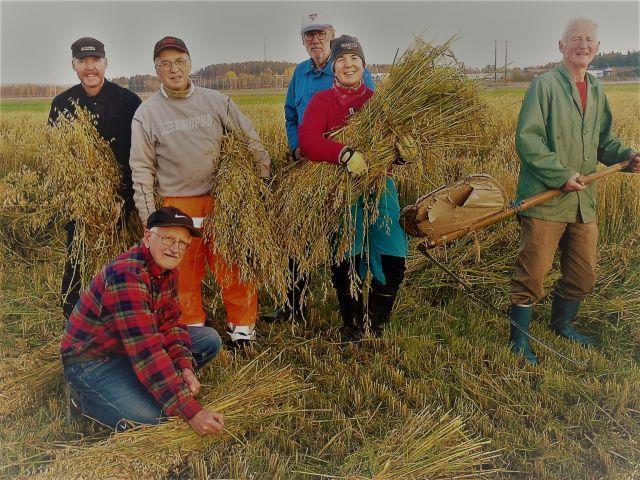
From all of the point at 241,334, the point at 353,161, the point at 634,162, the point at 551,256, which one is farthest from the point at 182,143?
the point at 634,162

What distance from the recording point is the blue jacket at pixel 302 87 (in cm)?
346

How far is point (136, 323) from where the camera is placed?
2.40 metres

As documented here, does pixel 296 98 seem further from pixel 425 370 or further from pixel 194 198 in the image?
pixel 425 370

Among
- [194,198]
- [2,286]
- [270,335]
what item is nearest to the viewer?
[194,198]

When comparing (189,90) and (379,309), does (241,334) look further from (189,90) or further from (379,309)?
(189,90)

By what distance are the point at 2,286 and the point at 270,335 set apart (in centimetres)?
220

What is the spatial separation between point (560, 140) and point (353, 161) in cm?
121

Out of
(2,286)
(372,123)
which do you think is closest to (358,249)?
(372,123)

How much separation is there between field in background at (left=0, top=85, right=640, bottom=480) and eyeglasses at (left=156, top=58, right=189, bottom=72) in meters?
0.71

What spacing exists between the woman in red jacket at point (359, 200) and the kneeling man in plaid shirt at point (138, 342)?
81 centimetres

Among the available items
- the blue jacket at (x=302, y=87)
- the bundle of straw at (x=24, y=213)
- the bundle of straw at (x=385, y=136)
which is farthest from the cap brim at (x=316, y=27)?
the bundle of straw at (x=24, y=213)

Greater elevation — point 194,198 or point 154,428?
point 194,198

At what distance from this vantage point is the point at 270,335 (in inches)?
141

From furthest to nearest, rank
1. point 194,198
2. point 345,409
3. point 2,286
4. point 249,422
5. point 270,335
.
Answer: point 2,286 → point 270,335 → point 194,198 → point 345,409 → point 249,422
